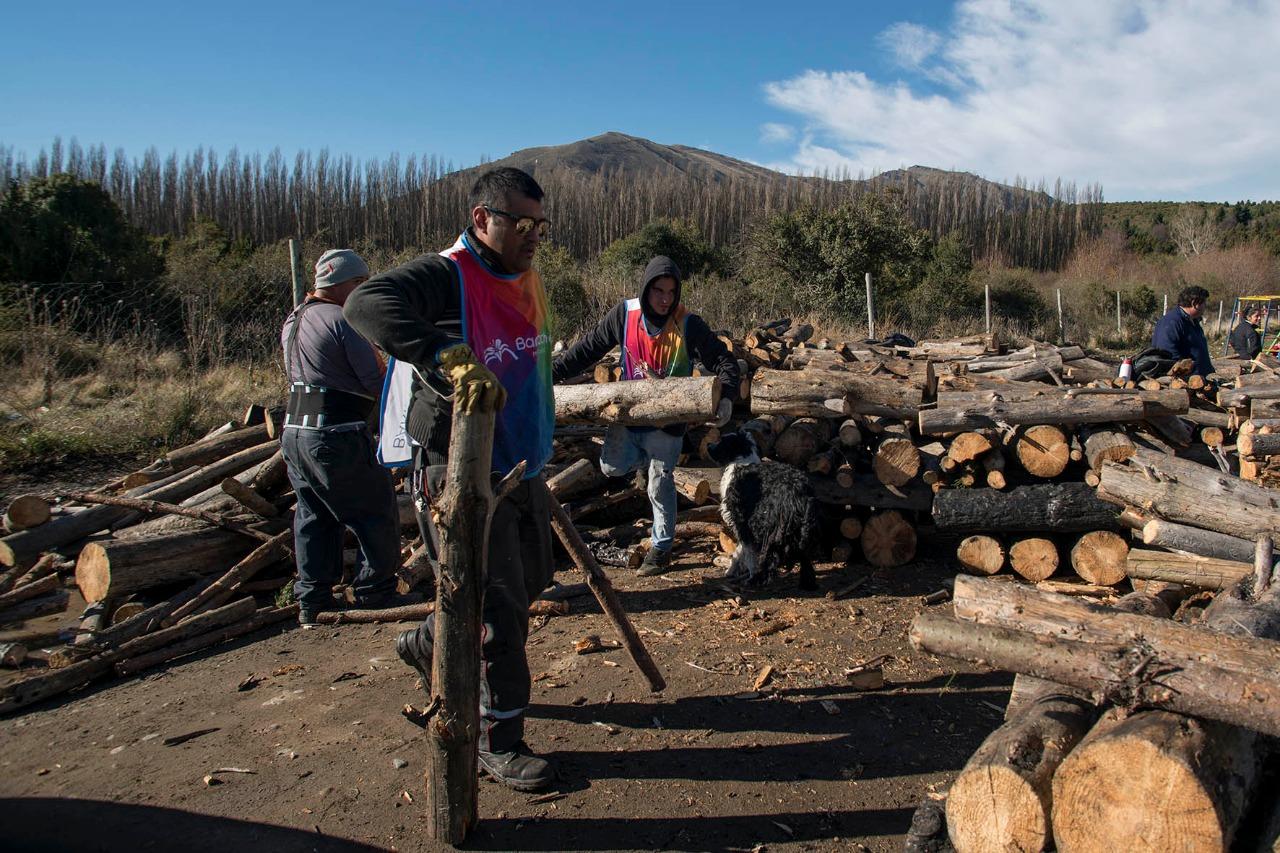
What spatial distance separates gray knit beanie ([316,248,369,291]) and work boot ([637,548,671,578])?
261cm

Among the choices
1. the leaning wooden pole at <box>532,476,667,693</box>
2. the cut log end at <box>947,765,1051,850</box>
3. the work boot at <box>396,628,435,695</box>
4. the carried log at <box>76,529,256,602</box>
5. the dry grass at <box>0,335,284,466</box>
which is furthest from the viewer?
the dry grass at <box>0,335,284,466</box>

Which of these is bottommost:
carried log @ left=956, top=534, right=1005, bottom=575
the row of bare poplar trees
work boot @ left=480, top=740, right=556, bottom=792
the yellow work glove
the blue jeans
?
work boot @ left=480, top=740, right=556, bottom=792

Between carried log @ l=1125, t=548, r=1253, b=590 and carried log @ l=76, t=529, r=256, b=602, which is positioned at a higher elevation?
carried log @ l=1125, t=548, r=1253, b=590

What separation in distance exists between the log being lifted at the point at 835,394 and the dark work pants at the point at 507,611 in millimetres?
3420

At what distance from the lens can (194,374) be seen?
32.4ft

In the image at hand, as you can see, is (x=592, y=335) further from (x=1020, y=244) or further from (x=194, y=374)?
(x=1020, y=244)

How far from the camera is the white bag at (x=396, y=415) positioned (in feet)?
10.0

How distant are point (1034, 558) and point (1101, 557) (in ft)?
1.27

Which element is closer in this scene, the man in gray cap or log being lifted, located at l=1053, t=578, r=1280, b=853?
log being lifted, located at l=1053, t=578, r=1280, b=853

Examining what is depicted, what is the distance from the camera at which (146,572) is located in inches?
201

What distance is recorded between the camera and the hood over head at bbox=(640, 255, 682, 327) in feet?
17.5

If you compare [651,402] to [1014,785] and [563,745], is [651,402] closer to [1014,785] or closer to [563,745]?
[563,745]

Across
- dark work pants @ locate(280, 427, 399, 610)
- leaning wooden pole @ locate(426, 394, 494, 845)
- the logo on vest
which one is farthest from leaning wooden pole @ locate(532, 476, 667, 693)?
dark work pants @ locate(280, 427, 399, 610)

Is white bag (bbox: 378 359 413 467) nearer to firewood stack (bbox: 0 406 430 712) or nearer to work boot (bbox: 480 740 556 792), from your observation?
work boot (bbox: 480 740 556 792)
